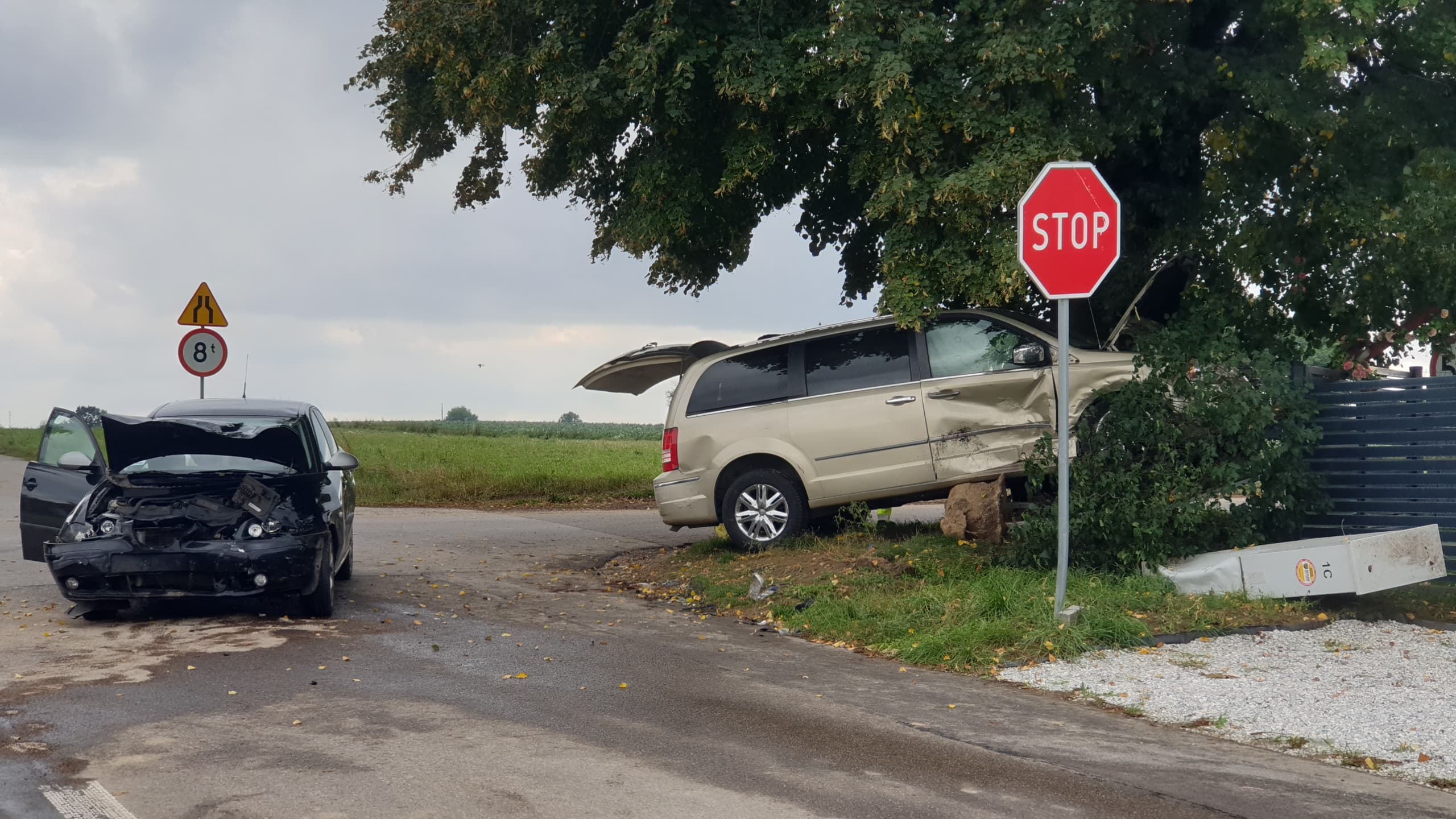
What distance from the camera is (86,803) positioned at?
4.89 metres

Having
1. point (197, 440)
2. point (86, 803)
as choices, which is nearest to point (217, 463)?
point (197, 440)

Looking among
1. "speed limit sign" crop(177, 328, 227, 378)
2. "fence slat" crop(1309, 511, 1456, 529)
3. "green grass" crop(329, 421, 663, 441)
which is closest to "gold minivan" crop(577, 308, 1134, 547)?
"fence slat" crop(1309, 511, 1456, 529)

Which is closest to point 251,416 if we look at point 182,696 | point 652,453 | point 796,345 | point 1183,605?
point 182,696

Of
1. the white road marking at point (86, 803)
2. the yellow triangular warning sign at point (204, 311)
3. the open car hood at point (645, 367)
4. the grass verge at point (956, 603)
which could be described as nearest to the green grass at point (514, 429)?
the yellow triangular warning sign at point (204, 311)

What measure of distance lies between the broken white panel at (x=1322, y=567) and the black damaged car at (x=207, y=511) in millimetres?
6445

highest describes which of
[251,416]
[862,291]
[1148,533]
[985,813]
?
[862,291]

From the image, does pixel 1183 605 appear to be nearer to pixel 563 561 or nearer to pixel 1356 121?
pixel 1356 121

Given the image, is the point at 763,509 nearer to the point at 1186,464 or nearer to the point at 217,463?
the point at 1186,464

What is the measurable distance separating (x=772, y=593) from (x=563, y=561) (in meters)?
4.01

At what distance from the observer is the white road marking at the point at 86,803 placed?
15.5 feet

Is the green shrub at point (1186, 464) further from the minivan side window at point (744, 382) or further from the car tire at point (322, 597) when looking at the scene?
the car tire at point (322, 597)

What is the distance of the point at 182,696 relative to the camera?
268 inches

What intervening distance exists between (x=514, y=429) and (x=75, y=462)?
67012 mm

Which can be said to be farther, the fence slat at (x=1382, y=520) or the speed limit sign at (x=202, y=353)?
the speed limit sign at (x=202, y=353)
